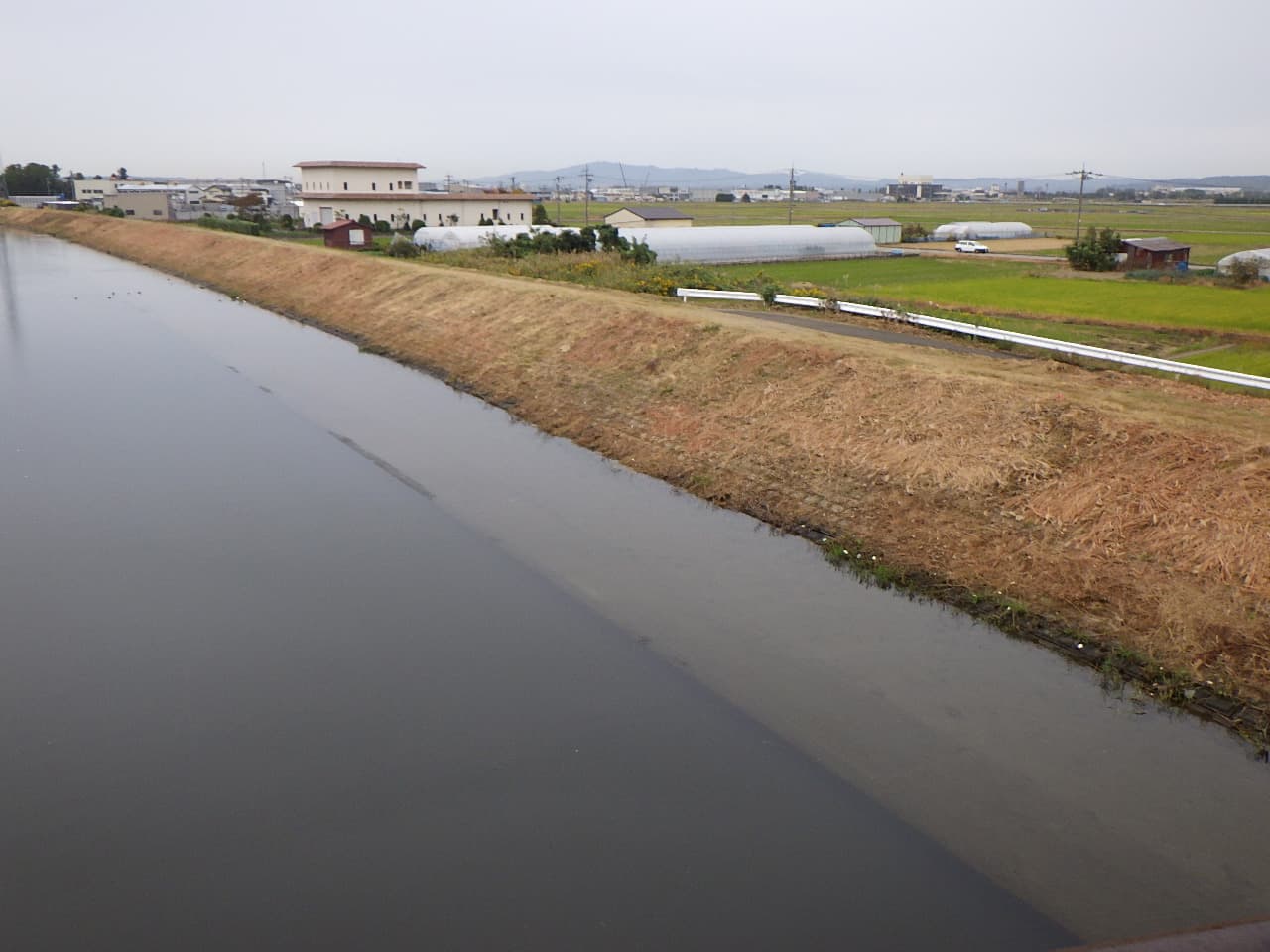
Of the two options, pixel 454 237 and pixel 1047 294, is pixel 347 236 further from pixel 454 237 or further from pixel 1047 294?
pixel 1047 294

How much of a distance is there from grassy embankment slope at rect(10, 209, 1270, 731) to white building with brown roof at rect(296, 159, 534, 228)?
49.5 metres

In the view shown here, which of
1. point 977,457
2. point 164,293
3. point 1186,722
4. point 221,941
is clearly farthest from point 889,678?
point 164,293

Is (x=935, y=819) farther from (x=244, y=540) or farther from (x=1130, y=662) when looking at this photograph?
(x=244, y=540)

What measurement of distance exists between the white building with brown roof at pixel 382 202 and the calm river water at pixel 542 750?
6246 cm

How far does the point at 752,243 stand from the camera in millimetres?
53250

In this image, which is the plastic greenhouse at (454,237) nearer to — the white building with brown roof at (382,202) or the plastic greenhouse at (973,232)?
the white building with brown roof at (382,202)

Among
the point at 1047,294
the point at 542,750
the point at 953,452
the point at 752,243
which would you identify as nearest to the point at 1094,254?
the point at 1047,294

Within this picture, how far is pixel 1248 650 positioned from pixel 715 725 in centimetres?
609

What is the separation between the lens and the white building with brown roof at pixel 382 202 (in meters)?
76.1

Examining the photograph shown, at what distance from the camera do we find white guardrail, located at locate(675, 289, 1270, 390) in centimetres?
1977

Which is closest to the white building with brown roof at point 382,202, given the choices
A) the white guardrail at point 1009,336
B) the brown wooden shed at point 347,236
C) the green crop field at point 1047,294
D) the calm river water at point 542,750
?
the brown wooden shed at point 347,236

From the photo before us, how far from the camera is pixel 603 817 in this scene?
8844 mm

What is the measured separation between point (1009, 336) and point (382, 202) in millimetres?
62974

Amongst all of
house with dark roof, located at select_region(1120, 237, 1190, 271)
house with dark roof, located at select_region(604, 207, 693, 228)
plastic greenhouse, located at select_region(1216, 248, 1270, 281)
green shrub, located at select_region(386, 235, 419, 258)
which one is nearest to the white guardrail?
green shrub, located at select_region(386, 235, 419, 258)
